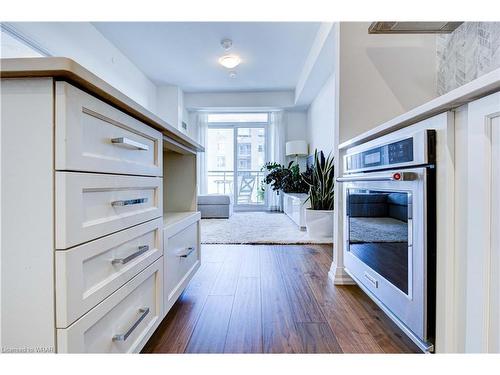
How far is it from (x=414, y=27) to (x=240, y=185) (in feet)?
16.7

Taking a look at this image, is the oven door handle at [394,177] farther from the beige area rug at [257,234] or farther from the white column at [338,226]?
the beige area rug at [257,234]

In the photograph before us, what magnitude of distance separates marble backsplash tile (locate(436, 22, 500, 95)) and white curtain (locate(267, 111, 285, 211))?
14.1ft

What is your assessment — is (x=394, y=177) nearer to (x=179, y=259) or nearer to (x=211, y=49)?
(x=179, y=259)

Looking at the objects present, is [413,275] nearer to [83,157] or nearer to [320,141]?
[83,157]

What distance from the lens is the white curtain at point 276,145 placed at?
5930mm

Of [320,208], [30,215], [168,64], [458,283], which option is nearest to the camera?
[30,215]

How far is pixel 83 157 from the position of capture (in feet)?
1.88

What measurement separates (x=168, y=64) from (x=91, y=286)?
4362 millimetres

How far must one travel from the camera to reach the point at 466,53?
1.46m

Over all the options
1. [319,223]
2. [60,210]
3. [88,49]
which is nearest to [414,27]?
[60,210]

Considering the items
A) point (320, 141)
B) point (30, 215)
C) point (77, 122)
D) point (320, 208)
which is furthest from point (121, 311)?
point (320, 141)

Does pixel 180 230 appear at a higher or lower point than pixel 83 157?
lower

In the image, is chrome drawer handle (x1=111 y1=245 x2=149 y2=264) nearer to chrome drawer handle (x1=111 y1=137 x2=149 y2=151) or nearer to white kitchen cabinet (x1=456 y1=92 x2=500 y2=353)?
chrome drawer handle (x1=111 y1=137 x2=149 y2=151)

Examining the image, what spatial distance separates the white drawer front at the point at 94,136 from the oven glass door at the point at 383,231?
89 centimetres
